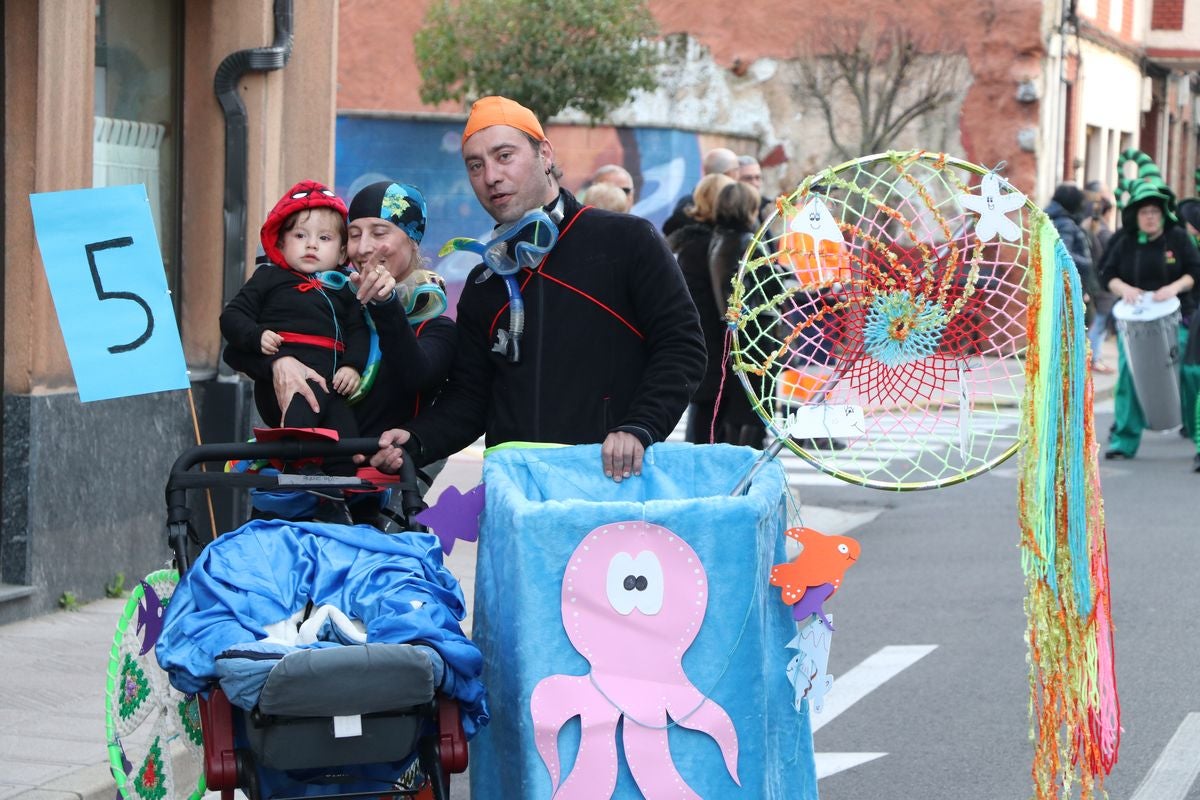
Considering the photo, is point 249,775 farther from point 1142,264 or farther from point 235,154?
point 1142,264

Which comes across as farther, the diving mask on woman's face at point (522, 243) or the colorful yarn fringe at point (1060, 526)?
the diving mask on woman's face at point (522, 243)

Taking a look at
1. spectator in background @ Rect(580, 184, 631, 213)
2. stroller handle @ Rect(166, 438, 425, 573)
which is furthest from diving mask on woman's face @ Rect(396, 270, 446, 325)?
spectator in background @ Rect(580, 184, 631, 213)

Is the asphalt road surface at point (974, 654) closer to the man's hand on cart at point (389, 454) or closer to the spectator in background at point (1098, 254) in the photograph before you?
the man's hand on cart at point (389, 454)

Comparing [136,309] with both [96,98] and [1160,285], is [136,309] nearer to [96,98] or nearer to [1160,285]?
[96,98]

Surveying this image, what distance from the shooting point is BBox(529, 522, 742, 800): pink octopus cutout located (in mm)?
3963

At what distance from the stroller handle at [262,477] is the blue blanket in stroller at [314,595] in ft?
0.86

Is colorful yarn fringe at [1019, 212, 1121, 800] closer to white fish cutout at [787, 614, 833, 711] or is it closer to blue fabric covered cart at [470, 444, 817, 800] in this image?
white fish cutout at [787, 614, 833, 711]

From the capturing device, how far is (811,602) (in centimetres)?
420

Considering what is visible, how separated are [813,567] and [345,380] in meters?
1.38

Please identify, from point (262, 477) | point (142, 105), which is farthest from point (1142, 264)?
point (262, 477)

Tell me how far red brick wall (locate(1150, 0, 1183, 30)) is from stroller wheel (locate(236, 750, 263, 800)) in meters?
31.3

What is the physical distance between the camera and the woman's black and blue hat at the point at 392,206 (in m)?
4.97

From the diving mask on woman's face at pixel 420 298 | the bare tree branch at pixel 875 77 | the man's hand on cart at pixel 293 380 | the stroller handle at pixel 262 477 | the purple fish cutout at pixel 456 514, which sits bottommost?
the purple fish cutout at pixel 456 514

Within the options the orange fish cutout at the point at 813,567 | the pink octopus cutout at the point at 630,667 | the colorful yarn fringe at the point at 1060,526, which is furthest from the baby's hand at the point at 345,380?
the colorful yarn fringe at the point at 1060,526
